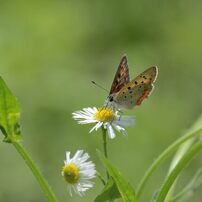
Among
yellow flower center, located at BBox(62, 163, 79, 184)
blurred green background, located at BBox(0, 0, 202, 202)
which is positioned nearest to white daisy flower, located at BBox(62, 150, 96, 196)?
yellow flower center, located at BBox(62, 163, 79, 184)

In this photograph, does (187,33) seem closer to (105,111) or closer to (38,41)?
(38,41)

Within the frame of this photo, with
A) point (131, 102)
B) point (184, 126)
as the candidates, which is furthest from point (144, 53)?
point (131, 102)

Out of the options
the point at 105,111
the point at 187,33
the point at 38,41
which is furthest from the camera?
the point at 187,33

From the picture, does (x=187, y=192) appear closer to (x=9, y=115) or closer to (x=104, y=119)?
(x=104, y=119)

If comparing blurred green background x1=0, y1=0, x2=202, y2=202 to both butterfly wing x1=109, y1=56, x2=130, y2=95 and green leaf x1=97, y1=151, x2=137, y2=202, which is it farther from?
green leaf x1=97, y1=151, x2=137, y2=202

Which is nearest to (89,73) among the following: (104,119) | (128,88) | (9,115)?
(128,88)

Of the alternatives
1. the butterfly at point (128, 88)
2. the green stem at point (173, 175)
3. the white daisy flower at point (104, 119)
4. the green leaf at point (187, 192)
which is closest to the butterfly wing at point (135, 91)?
the butterfly at point (128, 88)

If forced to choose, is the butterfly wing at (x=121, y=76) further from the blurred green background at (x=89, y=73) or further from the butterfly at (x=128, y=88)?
the blurred green background at (x=89, y=73)
